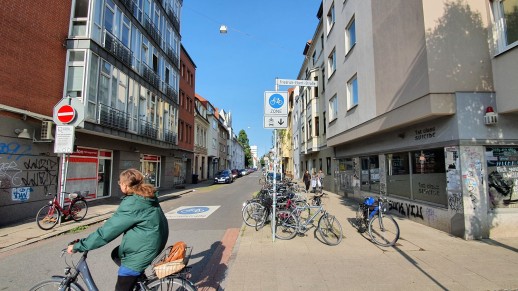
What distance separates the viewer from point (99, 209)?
41.9 feet

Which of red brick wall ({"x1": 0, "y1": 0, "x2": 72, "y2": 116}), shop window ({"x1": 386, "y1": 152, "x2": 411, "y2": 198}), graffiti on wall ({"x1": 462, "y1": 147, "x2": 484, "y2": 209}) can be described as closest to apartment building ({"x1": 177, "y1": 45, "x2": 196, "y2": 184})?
red brick wall ({"x1": 0, "y1": 0, "x2": 72, "y2": 116})

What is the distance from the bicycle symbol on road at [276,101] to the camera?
23.8 feet

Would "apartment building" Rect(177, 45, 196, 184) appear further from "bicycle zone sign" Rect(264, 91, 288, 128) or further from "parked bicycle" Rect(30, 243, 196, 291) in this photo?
"parked bicycle" Rect(30, 243, 196, 291)

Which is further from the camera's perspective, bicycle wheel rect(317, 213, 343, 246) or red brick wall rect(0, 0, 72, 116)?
red brick wall rect(0, 0, 72, 116)

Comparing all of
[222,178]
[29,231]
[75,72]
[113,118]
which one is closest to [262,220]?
[29,231]

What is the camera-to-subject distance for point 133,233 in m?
2.83

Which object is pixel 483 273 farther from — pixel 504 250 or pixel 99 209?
pixel 99 209

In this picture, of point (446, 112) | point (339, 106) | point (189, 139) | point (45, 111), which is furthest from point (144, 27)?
point (446, 112)

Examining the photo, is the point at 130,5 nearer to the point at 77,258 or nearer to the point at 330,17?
the point at 330,17

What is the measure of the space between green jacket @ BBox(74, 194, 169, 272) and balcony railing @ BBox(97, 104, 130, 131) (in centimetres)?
1189

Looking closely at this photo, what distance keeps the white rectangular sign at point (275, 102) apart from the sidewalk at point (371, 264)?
10.3 ft

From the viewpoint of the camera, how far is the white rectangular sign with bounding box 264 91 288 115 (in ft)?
23.7

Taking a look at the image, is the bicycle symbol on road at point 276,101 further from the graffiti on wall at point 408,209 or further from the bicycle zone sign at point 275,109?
the graffiti on wall at point 408,209

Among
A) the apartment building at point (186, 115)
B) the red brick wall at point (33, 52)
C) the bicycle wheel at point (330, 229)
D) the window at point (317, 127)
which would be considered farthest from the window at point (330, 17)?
the apartment building at point (186, 115)
